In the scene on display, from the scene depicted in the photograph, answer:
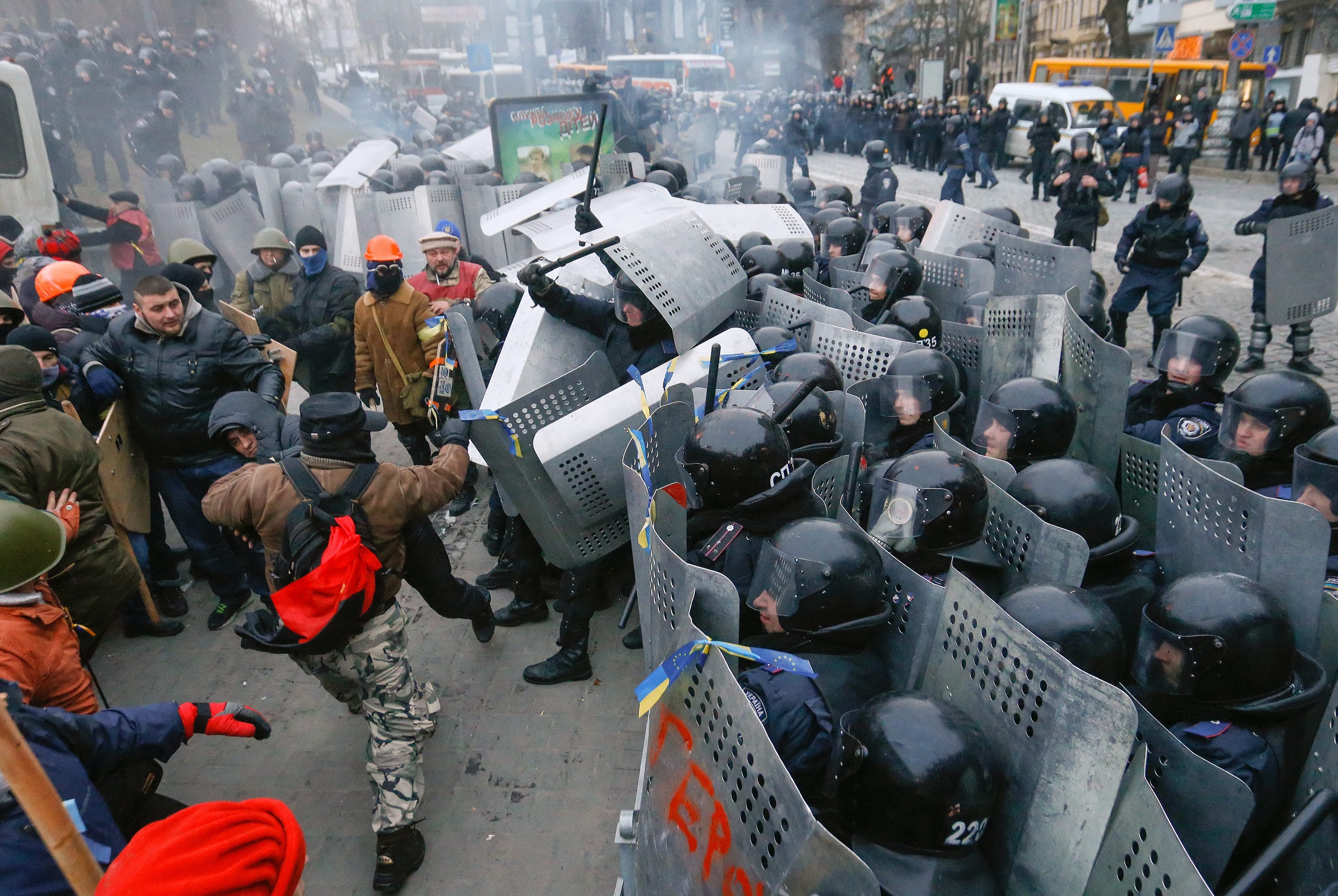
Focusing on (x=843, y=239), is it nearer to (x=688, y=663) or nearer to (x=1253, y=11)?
(x=688, y=663)

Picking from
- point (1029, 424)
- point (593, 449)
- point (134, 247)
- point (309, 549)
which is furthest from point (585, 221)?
point (134, 247)

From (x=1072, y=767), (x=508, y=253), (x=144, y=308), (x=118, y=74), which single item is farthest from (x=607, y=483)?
(x=118, y=74)

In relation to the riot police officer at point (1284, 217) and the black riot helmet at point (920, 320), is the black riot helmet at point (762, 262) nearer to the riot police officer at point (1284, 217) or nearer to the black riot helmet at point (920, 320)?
the black riot helmet at point (920, 320)

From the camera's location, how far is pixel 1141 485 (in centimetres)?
376

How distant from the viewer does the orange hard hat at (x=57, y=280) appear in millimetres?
5383

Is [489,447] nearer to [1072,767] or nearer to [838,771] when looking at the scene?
[838,771]

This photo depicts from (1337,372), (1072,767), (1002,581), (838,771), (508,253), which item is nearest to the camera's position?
(1072,767)

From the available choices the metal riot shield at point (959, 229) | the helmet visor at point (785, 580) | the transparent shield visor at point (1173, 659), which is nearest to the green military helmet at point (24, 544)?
the helmet visor at point (785, 580)

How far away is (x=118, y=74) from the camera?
16922 millimetres

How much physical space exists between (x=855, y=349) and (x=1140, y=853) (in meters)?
3.21

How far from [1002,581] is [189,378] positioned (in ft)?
13.6

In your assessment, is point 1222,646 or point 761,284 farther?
point 761,284

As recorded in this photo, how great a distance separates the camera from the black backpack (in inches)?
119

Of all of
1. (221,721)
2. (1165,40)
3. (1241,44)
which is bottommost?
(221,721)
